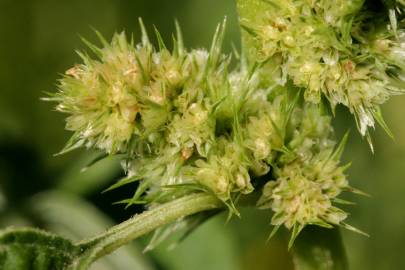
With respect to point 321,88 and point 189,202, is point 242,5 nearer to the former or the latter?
point 321,88

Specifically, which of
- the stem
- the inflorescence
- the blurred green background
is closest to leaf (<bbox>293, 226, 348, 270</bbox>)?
the inflorescence

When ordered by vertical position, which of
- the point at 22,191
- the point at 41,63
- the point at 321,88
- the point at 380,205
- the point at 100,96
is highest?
the point at 100,96

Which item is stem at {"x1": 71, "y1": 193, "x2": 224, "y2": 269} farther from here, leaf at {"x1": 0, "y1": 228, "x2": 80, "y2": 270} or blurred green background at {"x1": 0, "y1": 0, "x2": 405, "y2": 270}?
blurred green background at {"x1": 0, "y1": 0, "x2": 405, "y2": 270}

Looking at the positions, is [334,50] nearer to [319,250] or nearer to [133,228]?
[319,250]

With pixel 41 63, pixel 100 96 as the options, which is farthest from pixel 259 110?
pixel 41 63

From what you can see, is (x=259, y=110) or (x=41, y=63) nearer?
(x=259, y=110)

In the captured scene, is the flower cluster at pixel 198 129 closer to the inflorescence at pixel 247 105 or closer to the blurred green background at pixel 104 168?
the inflorescence at pixel 247 105

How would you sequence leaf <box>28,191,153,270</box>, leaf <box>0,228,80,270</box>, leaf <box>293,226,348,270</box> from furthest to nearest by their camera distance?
1. leaf <box>28,191,153,270</box>
2. leaf <box>293,226,348,270</box>
3. leaf <box>0,228,80,270</box>
